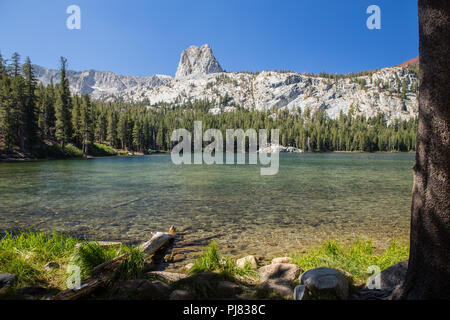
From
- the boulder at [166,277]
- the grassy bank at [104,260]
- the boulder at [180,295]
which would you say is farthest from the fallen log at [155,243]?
the boulder at [180,295]

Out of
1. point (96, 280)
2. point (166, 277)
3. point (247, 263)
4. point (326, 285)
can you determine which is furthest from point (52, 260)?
point (326, 285)

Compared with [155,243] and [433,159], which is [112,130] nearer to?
[155,243]

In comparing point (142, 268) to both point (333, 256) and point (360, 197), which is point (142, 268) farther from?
point (360, 197)

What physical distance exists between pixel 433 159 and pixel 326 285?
235cm

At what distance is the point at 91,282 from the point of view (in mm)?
4238

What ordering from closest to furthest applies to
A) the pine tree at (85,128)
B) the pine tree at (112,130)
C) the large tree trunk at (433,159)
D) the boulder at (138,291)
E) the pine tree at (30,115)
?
the large tree trunk at (433,159) → the boulder at (138,291) → the pine tree at (30,115) → the pine tree at (85,128) → the pine tree at (112,130)

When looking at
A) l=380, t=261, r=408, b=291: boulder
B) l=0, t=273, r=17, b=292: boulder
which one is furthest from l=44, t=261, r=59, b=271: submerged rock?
l=380, t=261, r=408, b=291: boulder

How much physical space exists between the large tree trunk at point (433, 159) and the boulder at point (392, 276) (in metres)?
1.06

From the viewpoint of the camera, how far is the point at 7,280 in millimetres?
4496

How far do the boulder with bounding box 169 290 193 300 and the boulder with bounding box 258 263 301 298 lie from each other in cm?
139

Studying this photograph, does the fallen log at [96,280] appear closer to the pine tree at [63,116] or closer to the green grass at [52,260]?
the green grass at [52,260]

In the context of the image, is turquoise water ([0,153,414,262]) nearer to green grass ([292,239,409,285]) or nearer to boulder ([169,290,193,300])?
green grass ([292,239,409,285])

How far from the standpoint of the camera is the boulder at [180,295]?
4.05 meters
